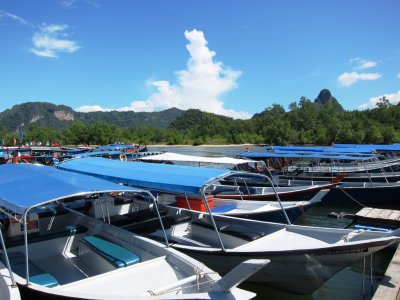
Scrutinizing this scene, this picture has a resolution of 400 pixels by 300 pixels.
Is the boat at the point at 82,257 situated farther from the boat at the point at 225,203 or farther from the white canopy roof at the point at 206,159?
the white canopy roof at the point at 206,159

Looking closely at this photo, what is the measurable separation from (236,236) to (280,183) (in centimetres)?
1093

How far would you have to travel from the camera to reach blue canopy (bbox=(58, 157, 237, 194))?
26.2ft

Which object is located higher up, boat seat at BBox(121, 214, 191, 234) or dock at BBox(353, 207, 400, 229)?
boat seat at BBox(121, 214, 191, 234)

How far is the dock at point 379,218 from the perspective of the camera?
9905 mm

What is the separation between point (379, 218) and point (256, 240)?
Result: 4.52 m

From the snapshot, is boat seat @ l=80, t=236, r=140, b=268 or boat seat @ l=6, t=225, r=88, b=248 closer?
boat seat @ l=80, t=236, r=140, b=268

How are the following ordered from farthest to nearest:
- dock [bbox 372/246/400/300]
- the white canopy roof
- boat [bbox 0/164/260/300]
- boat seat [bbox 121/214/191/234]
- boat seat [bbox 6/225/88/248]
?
the white canopy roof < boat seat [bbox 121/214/191/234] < boat seat [bbox 6/225/88/248] < dock [bbox 372/246/400/300] < boat [bbox 0/164/260/300]

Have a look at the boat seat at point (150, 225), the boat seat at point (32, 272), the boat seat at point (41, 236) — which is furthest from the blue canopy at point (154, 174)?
the boat seat at point (32, 272)

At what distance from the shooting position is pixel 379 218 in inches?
401

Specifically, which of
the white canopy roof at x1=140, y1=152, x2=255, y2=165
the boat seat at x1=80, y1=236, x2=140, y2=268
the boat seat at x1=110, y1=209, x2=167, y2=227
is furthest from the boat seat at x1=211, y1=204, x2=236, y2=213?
the boat seat at x1=80, y1=236, x2=140, y2=268

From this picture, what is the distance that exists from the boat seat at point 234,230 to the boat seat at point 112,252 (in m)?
2.86

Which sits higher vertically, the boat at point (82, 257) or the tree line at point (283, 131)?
the tree line at point (283, 131)

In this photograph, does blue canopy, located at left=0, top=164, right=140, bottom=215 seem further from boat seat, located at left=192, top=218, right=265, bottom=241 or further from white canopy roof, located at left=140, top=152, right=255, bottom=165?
white canopy roof, located at left=140, top=152, right=255, bottom=165

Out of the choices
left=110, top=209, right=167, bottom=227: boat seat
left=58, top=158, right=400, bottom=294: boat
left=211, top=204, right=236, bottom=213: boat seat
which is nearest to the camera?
left=58, top=158, right=400, bottom=294: boat
